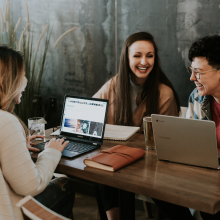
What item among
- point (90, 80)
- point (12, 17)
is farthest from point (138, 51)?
point (12, 17)

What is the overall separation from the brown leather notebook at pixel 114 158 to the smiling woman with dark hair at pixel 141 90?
75 centimetres

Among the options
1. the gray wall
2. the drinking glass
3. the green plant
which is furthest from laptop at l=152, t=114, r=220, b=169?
the green plant

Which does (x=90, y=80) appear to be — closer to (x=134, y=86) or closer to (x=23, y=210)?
(x=134, y=86)

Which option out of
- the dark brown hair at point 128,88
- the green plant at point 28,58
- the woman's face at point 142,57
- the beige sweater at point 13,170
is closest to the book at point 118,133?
the dark brown hair at point 128,88

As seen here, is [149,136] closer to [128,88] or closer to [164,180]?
[164,180]

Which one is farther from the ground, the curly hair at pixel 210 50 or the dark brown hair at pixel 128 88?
the curly hair at pixel 210 50

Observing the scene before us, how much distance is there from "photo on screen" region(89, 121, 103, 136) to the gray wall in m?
1.20

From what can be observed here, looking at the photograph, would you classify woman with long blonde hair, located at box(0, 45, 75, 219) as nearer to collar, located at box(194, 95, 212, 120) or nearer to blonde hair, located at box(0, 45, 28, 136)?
blonde hair, located at box(0, 45, 28, 136)

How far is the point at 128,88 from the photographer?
219 centimetres

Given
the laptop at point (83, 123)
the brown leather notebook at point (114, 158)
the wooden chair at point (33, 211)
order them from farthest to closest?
the laptop at point (83, 123) < the brown leather notebook at point (114, 158) < the wooden chair at point (33, 211)

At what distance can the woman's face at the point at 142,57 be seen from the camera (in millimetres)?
2119

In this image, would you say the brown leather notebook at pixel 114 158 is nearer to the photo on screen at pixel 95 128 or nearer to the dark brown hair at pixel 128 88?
the photo on screen at pixel 95 128

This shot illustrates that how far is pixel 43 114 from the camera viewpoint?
126 inches

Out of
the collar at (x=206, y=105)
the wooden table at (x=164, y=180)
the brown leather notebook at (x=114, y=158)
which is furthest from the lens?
the collar at (x=206, y=105)
